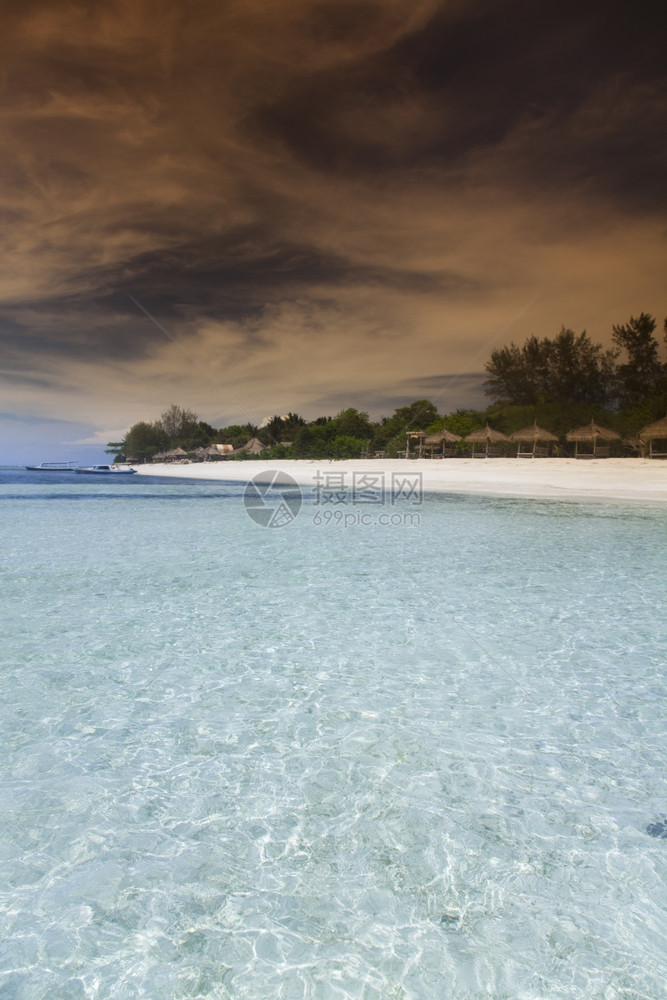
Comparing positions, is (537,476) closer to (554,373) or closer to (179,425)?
(554,373)

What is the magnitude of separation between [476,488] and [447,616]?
1928 cm

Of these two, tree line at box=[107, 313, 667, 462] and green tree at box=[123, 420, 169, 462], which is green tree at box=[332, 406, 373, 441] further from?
green tree at box=[123, 420, 169, 462]

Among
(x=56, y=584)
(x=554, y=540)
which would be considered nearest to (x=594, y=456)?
(x=554, y=540)

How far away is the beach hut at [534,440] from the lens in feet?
112

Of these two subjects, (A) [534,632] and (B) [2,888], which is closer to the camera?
(B) [2,888]

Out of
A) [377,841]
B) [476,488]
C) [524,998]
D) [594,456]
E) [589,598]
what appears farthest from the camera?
[594,456]

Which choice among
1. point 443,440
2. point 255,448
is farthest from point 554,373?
point 255,448

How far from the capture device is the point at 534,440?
1347 inches

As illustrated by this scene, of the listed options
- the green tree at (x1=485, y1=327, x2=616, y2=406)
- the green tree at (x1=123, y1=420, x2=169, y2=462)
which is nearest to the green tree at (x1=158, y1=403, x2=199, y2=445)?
the green tree at (x1=123, y1=420, x2=169, y2=462)

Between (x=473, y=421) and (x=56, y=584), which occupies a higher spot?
(x=473, y=421)

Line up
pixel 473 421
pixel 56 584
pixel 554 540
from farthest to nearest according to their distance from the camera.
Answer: pixel 473 421 → pixel 554 540 → pixel 56 584

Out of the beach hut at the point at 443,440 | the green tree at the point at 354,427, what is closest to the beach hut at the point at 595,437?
the beach hut at the point at 443,440

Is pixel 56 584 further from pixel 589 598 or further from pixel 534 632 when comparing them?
pixel 589 598

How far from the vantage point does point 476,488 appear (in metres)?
24.0
